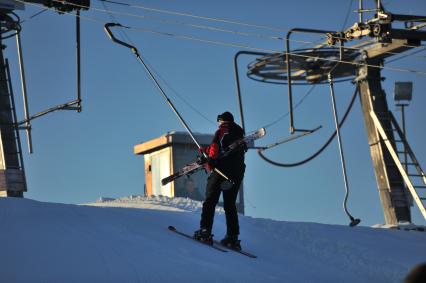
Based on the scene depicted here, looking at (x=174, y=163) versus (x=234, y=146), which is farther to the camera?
(x=174, y=163)

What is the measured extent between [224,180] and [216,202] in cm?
33

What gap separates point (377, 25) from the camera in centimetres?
1958

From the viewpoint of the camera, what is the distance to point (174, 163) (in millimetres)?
31078

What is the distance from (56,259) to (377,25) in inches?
398

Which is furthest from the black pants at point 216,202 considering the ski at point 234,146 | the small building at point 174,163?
the small building at point 174,163

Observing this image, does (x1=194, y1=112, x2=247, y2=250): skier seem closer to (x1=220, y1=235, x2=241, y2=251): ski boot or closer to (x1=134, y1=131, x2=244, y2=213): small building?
(x1=220, y1=235, x2=241, y2=251): ski boot

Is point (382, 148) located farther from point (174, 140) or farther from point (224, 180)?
point (224, 180)

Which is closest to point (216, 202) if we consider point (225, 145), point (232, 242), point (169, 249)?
point (232, 242)

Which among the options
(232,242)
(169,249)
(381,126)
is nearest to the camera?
(169,249)

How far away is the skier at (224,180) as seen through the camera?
14.0m

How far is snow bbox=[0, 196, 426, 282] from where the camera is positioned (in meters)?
11.3

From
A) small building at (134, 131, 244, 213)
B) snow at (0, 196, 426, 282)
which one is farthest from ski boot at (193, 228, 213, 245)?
small building at (134, 131, 244, 213)

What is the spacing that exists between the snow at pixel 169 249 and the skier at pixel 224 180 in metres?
0.37

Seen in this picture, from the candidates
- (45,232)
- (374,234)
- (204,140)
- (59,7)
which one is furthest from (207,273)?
(204,140)
